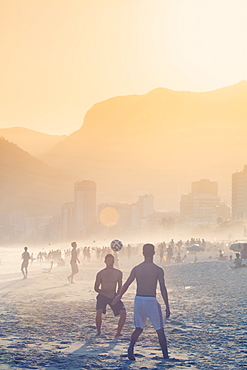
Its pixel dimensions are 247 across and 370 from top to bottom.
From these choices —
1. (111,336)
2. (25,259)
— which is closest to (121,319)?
(111,336)

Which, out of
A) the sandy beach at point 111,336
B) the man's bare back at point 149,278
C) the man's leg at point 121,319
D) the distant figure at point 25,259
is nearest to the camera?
the sandy beach at point 111,336

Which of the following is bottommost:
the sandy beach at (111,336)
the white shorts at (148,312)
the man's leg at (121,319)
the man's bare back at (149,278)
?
the sandy beach at (111,336)

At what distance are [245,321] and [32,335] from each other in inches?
184

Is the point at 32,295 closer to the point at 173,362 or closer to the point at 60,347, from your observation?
the point at 60,347

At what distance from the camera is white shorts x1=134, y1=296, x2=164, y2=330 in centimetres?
867

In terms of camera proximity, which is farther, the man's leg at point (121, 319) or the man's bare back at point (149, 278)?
the man's leg at point (121, 319)

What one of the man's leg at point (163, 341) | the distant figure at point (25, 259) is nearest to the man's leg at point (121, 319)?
the man's leg at point (163, 341)

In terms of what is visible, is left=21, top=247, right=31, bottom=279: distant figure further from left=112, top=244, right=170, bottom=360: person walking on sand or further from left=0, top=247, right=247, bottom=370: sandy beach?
left=112, top=244, right=170, bottom=360: person walking on sand

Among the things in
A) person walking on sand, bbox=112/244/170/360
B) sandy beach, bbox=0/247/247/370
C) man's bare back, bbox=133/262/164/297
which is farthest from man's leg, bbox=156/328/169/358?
man's bare back, bbox=133/262/164/297

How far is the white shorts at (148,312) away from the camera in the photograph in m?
8.67

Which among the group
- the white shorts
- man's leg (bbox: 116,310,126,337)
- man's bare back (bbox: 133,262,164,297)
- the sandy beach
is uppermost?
man's bare back (bbox: 133,262,164,297)

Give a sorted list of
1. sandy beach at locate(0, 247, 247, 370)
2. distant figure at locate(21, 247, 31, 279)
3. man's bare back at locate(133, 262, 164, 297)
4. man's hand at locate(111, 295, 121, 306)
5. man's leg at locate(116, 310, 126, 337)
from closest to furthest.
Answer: sandy beach at locate(0, 247, 247, 370)
man's bare back at locate(133, 262, 164, 297)
man's hand at locate(111, 295, 121, 306)
man's leg at locate(116, 310, 126, 337)
distant figure at locate(21, 247, 31, 279)

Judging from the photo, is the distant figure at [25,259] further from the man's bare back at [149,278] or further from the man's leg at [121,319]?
the man's bare back at [149,278]

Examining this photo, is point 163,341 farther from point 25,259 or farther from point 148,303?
point 25,259
